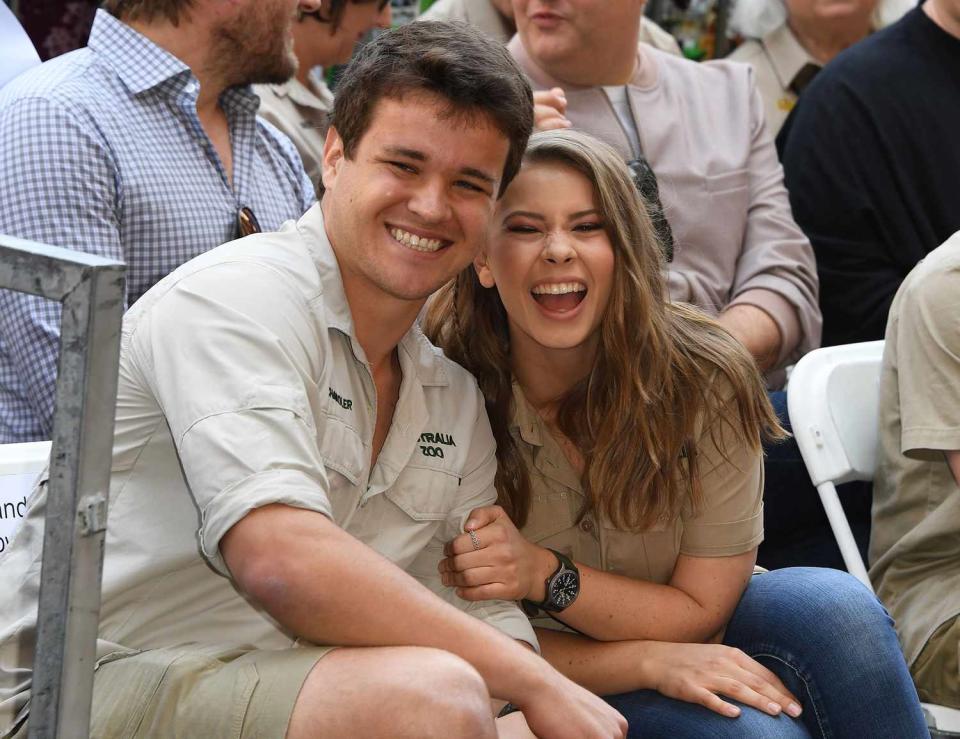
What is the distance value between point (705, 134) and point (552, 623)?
1463mm

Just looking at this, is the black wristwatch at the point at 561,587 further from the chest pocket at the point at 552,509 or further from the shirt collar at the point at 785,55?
the shirt collar at the point at 785,55

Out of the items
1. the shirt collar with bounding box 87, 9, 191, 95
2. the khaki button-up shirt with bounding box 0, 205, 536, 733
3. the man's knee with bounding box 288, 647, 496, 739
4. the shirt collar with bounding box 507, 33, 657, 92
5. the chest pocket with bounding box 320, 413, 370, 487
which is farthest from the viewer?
the shirt collar with bounding box 507, 33, 657, 92

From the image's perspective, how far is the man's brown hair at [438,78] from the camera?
1.92 metres

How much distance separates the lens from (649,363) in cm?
224

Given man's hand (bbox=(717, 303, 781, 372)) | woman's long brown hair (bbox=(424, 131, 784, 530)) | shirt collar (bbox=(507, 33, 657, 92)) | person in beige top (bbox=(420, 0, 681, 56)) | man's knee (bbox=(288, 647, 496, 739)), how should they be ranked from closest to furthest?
man's knee (bbox=(288, 647, 496, 739)) → woman's long brown hair (bbox=(424, 131, 784, 530)) → man's hand (bbox=(717, 303, 781, 372)) → shirt collar (bbox=(507, 33, 657, 92)) → person in beige top (bbox=(420, 0, 681, 56))

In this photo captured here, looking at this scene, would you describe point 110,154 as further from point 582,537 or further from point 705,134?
point 705,134

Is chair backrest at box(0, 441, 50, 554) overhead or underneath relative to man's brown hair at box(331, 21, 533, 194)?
underneath

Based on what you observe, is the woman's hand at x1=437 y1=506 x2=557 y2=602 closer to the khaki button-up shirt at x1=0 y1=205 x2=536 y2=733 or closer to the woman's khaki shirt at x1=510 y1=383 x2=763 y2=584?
the khaki button-up shirt at x1=0 y1=205 x2=536 y2=733

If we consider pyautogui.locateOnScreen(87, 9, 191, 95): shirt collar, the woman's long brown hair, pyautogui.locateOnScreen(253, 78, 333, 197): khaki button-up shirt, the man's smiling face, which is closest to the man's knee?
the man's smiling face

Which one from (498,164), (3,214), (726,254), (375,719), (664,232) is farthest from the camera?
(726,254)

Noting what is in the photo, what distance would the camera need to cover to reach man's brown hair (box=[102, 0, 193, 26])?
9.12 ft

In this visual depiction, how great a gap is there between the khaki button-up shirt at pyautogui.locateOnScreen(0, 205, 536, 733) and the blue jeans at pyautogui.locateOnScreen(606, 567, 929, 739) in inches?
11.8

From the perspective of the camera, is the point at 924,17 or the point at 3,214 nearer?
the point at 3,214

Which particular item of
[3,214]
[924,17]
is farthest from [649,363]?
[924,17]
